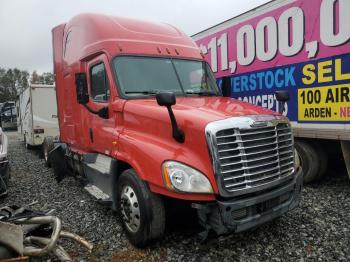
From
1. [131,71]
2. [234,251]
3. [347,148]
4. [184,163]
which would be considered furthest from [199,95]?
[347,148]

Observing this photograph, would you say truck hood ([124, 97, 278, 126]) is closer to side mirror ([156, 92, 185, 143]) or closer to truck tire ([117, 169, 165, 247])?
side mirror ([156, 92, 185, 143])

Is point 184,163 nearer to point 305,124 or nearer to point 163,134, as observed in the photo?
point 163,134

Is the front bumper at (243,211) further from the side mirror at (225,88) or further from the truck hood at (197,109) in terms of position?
the side mirror at (225,88)

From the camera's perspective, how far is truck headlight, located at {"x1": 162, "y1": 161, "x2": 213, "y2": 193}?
342 centimetres

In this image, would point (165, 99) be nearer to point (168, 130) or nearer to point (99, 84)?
point (168, 130)

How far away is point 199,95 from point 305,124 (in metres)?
2.31

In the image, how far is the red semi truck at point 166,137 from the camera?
3.48 metres

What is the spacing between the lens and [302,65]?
591 centimetres

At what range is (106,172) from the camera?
15.9 feet

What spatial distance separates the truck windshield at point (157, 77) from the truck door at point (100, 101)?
218mm

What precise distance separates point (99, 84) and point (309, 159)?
4.24 metres

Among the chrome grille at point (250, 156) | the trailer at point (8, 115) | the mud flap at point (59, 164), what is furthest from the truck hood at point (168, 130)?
the trailer at point (8, 115)

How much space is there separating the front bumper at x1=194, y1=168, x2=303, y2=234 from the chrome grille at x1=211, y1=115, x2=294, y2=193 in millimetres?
137

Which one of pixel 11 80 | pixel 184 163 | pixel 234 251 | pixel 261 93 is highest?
pixel 11 80
